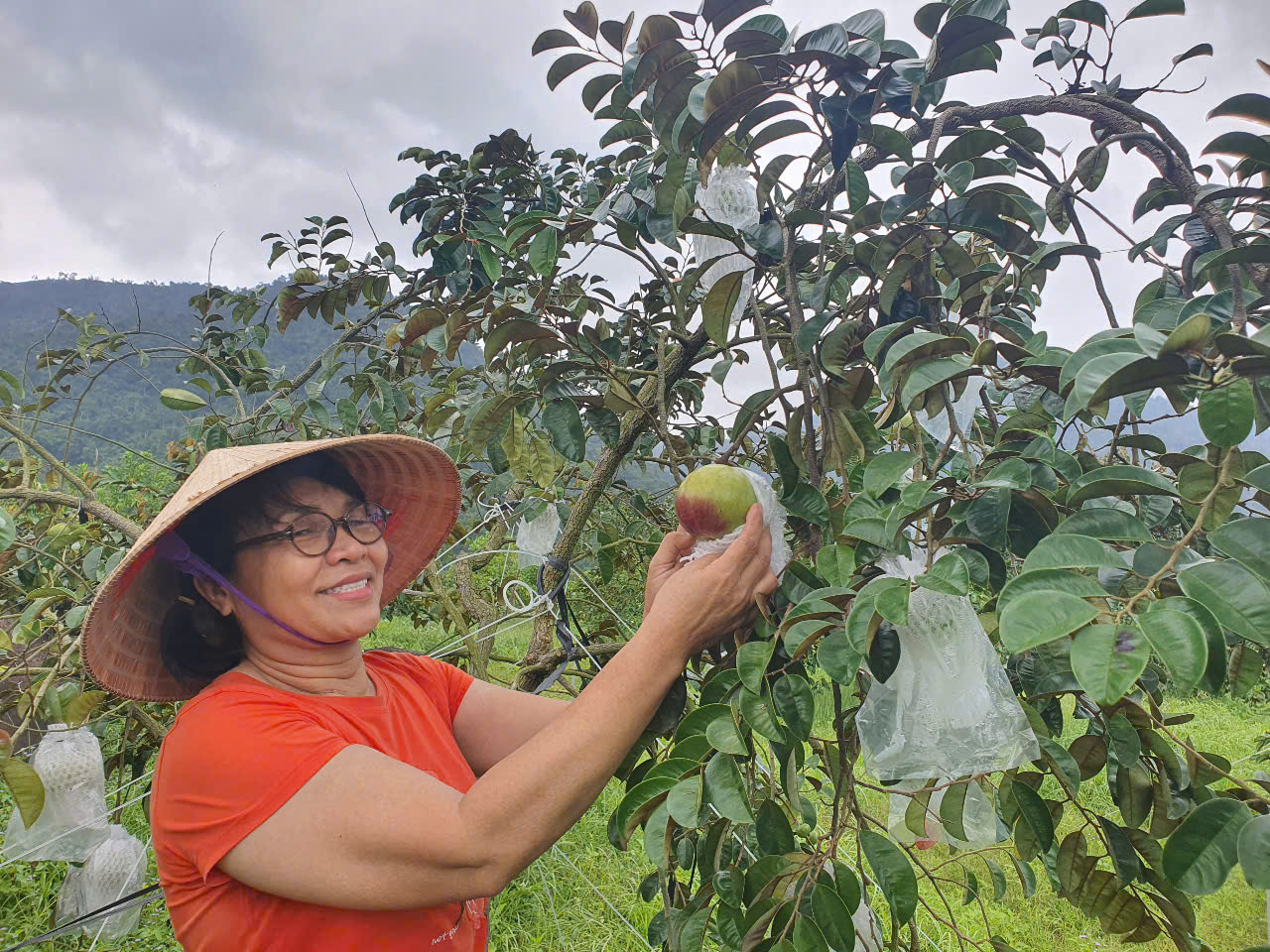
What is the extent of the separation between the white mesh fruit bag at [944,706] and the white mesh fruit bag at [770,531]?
194 mm

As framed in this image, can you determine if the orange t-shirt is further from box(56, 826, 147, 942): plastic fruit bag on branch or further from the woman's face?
box(56, 826, 147, 942): plastic fruit bag on branch

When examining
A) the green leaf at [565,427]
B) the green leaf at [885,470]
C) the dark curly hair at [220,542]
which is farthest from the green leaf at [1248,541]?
the dark curly hair at [220,542]

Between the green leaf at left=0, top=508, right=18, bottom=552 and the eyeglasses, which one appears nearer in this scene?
the green leaf at left=0, top=508, right=18, bottom=552

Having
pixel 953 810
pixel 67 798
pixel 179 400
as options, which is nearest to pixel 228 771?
pixel 953 810

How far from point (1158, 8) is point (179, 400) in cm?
228

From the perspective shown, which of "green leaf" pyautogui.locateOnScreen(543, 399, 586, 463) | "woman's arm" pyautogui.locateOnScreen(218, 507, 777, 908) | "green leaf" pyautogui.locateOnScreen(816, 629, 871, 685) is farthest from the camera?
"green leaf" pyautogui.locateOnScreen(543, 399, 586, 463)

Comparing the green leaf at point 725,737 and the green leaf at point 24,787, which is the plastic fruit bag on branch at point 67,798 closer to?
the green leaf at point 24,787

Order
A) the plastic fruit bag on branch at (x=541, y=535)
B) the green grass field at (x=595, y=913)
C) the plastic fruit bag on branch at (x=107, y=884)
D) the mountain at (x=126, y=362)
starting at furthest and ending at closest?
the mountain at (x=126, y=362)
the green grass field at (x=595, y=913)
the plastic fruit bag on branch at (x=107, y=884)
the plastic fruit bag on branch at (x=541, y=535)

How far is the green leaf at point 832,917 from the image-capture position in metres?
0.77

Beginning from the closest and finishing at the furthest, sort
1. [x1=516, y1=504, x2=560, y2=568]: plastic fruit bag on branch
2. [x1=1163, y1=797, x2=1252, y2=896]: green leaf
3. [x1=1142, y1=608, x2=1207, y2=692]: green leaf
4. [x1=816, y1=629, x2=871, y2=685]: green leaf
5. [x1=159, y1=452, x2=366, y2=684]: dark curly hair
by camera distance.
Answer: [x1=1142, y1=608, x2=1207, y2=692]: green leaf
[x1=1163, y1=797, x2=1252, y2=896]: green leaf
[x1=816, y1=629, x2=871, y2=685]: green leaf
[x1=159, y1=452, x2=366, y2=684]: dark curly hair
[x1=516, y1=504, x2=560, y2=568]: plastic fruit bag on branch

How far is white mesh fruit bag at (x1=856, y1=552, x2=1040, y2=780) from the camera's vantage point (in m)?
0.77

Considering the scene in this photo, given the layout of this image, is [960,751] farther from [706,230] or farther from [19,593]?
[19,593]

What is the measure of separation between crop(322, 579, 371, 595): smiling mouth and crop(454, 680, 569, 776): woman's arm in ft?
1.06

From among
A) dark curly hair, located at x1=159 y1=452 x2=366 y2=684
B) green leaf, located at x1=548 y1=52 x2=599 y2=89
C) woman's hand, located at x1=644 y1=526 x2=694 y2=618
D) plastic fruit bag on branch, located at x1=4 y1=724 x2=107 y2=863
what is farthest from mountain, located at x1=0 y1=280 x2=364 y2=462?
woman's hand, located at x1=644 y1=526 x2=694 y2=618
